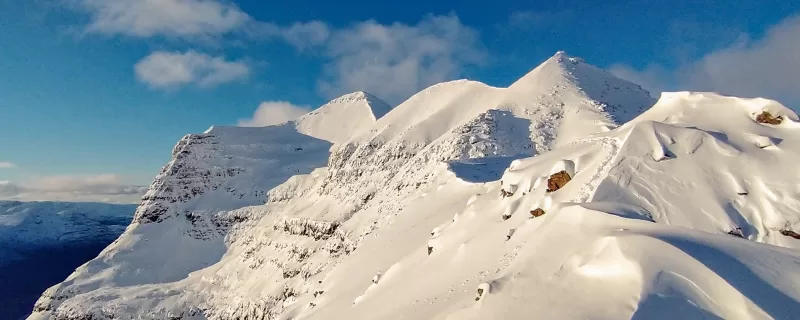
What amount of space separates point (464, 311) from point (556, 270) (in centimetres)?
363

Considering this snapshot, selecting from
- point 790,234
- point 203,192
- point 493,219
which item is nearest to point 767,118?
point 790,234

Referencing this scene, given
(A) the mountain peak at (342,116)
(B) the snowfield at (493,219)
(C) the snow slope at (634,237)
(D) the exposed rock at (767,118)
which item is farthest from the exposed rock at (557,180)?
(A) the mountain peak at (342,116)

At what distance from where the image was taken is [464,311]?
17.5 m

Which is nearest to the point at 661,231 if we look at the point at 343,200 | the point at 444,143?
the point at 444,143

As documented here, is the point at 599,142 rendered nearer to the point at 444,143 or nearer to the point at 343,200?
the point at 444,143

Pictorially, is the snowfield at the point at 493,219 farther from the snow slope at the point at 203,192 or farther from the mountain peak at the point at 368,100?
the mountain peak at the point at 368,100

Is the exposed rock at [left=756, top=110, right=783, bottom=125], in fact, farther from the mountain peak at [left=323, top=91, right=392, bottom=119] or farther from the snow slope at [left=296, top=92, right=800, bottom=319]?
the mountain peak at [left=323, top=91, right=392, bottom=119]

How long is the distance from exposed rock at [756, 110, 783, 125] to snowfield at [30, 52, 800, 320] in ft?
0.25

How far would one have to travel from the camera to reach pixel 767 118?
2970 centimetres

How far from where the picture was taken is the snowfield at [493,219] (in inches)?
599

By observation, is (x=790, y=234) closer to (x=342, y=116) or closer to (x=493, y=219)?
(x=493, y=219)

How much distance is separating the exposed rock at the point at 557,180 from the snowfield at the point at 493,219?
0.10m

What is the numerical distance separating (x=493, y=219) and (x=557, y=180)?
596 centimetres

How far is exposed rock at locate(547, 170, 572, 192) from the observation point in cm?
2928
